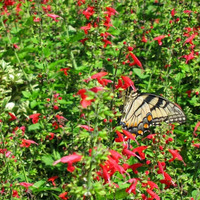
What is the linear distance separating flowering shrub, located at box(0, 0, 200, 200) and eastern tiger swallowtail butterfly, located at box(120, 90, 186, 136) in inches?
9.1

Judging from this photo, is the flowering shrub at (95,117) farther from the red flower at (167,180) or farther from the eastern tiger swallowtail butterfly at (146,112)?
the eastern tiger swallowtail butterfly at (146,112)

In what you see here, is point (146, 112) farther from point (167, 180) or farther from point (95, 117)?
point (95, 117)

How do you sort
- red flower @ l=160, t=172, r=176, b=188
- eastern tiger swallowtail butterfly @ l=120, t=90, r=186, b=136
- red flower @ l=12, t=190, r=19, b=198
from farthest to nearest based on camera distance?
eastern tiger swallowtail butterfly @ l=120, t=90, r=186, b=136, red flower @ l=12, t=190, r=19, b=198, red flower @ l=160, t=172, r=176, b=188

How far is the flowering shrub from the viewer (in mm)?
2291

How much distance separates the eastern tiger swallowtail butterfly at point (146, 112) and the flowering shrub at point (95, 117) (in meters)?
0.23

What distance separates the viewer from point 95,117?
6.45 ft

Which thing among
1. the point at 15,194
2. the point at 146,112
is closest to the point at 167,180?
the point at 146,112

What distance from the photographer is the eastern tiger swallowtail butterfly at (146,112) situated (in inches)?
159

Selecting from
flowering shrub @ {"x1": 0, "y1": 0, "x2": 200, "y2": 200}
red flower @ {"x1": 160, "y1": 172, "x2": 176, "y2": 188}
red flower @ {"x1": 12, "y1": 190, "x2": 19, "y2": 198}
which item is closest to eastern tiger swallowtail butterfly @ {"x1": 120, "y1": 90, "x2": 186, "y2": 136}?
flowering shrub @ {"x1": 0, "y1": 0, "x2": 200, "y2": 200}

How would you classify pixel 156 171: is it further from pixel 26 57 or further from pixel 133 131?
pixel 26 57

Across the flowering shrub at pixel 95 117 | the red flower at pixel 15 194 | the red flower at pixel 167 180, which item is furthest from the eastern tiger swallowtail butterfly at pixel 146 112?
the red flower at pixel 15 194

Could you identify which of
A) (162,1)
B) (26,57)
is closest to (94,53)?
(26,57)

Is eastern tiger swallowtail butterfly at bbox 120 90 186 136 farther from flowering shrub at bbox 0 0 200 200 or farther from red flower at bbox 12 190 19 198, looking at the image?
red flower at bbox 12 190 19 198

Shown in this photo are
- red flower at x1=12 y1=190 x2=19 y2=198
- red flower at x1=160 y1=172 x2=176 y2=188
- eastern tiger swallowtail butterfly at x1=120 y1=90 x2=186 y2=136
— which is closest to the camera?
red flower at x1=160 y1=172 x2=176 y2=188
